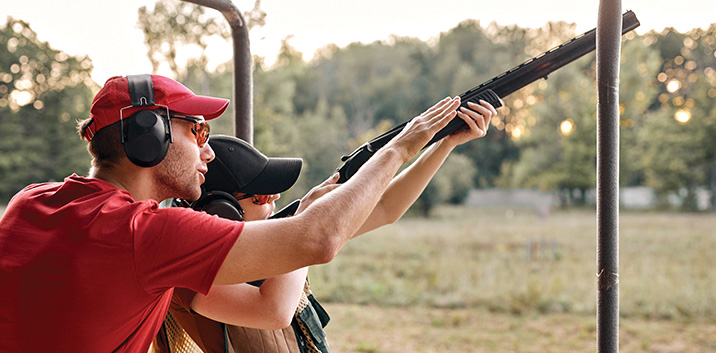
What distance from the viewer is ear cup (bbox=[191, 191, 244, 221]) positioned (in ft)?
3.62

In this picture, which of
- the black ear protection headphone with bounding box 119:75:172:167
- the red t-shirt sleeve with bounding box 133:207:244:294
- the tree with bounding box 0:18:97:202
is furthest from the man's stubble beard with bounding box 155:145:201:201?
the tree with bounding box 0:18:97:202

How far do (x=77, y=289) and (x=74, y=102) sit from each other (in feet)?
21.4

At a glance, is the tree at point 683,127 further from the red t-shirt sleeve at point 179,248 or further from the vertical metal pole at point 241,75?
the red t-shirt sleeve at point 179,248

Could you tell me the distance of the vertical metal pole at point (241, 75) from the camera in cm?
156

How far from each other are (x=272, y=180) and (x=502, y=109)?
13231 millimetres

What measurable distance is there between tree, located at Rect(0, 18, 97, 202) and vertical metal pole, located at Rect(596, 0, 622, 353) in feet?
21.3

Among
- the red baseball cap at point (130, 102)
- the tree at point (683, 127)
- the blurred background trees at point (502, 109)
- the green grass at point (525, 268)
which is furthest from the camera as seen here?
the tree at point (683, 127)

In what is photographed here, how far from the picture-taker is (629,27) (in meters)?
1.21

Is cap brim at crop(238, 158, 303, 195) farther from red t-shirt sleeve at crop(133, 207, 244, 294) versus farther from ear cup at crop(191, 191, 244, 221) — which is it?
red t-shirt sleeve at crop(133, 207, 244, 294)

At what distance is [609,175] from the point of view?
1.04 m

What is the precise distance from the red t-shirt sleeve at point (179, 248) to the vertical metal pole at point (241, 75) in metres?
0.80

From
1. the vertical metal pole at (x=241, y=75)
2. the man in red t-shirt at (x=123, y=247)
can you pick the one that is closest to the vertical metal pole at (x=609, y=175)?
the man in red t-shirt at (x=123, y=247)

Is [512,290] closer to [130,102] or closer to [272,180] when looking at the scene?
[272,180]

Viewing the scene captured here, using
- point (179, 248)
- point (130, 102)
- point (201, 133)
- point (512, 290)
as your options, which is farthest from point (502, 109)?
point (179, 248)
